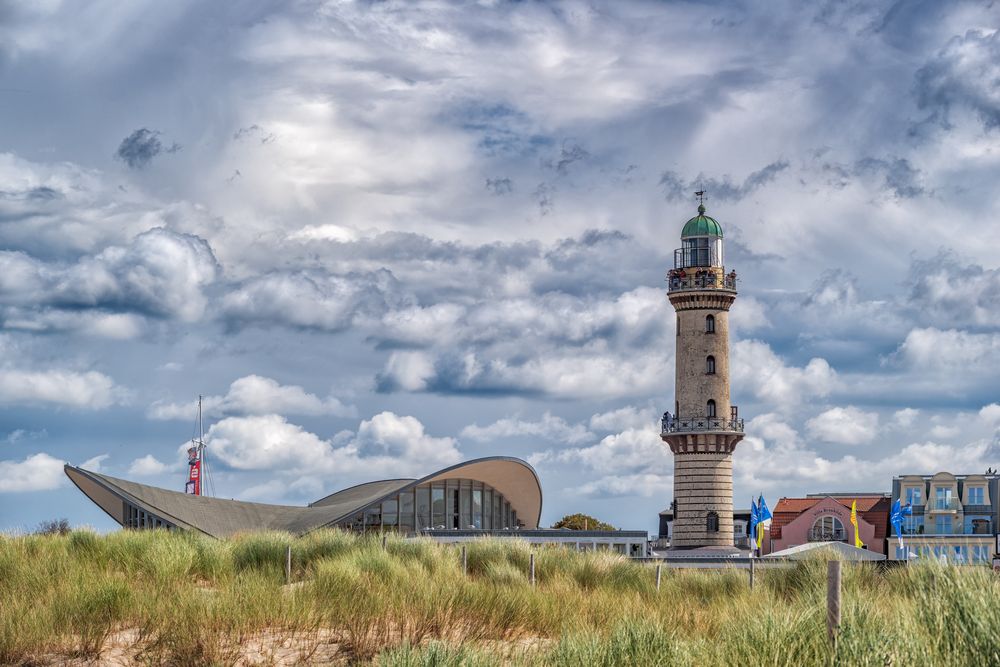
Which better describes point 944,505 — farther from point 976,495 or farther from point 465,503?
point 465,503

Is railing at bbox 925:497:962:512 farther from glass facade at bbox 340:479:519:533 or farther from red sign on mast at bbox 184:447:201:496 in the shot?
red sign on mast at bbox 184:447:201:496

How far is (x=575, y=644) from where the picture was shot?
464 inches

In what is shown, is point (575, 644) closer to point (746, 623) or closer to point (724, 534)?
point (746, 623)

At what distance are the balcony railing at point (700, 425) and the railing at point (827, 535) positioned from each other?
13696 millimetres

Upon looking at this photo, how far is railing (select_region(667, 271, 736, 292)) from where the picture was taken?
207 feet

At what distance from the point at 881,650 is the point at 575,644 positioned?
3035 millimetres

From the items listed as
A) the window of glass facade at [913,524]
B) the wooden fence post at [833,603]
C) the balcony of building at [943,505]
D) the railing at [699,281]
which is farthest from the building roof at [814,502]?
the wooden fence post at [833,603]

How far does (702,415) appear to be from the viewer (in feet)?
204

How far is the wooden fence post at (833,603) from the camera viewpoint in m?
10.8

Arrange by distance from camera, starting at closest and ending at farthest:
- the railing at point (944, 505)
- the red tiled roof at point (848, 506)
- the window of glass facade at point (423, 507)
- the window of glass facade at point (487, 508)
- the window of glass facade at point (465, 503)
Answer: the window of glass facade at point (423, 507) → the window of glass facade at point (465, 503) → the window of glass facade at point (487, 508) → the railing at point (944, 505) → the red tiled roof at point (848, 506)

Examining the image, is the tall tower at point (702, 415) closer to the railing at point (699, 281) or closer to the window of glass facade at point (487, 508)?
the railing at point (699, 281)

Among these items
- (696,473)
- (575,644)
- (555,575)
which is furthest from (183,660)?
(696,473)

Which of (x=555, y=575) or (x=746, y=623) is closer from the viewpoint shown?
(x=746, y=623)

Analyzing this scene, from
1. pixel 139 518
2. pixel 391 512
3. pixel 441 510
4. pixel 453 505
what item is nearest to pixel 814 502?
pixel 453 505
